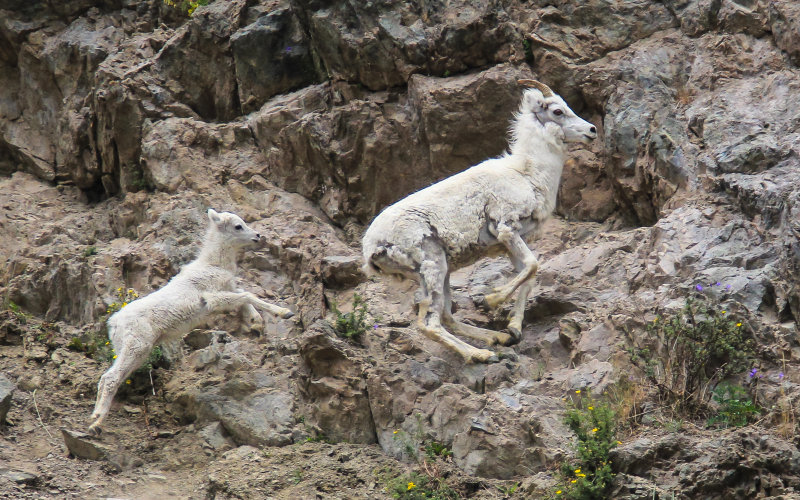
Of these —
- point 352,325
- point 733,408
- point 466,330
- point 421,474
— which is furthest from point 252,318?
point 733,408

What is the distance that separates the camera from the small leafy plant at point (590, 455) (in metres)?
8.77

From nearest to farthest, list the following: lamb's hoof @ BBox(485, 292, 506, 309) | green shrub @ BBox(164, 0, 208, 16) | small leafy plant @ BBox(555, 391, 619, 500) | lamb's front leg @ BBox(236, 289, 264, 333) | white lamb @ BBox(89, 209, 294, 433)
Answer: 1. small leafy plant @ BBox(555, 391, 619, 500)
2. white lamb @ BBox(89, 209, 294, 433)
3. lamb's hoof @ BBox(485, 292, 506, 309)
4. lamb's front leg @ BBox(236, 289, 264, 333)
5. green shrub @ BBox(164, 0, 208, 16)

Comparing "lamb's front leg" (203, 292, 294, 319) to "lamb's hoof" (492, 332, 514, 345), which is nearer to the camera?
"lamb's hoof" (492, 332, 514, 345)

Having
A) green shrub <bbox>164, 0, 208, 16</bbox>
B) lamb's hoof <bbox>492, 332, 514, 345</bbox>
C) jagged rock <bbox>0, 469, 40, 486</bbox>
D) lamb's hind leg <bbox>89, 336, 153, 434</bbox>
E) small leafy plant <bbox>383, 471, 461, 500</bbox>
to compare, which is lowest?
jagged rock <bbox>0, 469, 40, 486</bbox>

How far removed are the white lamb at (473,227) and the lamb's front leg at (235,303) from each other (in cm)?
128

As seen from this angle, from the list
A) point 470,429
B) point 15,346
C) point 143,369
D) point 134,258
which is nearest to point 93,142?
point 134,258

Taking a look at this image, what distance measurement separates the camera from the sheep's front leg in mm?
11086

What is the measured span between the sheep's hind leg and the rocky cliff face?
395mm

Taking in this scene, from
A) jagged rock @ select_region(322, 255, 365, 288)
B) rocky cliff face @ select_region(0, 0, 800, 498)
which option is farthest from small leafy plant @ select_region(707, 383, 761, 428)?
jagged rock @ select_region(322, 255, 365, 288)

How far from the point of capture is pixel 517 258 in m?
11.3

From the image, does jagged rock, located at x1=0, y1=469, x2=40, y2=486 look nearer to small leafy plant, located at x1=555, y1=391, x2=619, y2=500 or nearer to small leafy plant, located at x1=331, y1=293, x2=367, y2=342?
small leafy plant, located at x1=331, y1=293, x2=367, y2=342

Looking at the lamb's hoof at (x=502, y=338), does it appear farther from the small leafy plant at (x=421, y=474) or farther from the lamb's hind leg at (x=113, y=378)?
the lamb's hind leg at (x=113, y=378)

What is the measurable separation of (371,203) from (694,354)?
18.7 feet

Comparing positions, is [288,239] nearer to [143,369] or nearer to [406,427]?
[143,369]
